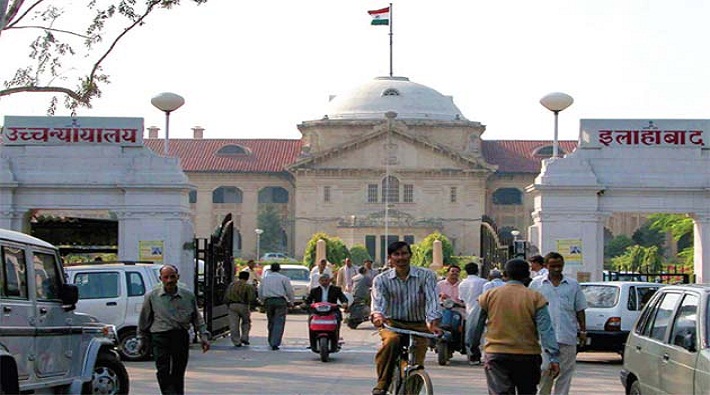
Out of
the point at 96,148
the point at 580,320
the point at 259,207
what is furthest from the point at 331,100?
the point at 580,320

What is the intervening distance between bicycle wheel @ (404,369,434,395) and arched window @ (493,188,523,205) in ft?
289

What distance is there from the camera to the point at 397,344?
36.8 ft

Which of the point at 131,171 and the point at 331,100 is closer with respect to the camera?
the point at 131,171

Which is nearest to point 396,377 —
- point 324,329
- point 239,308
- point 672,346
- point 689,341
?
point 672,346

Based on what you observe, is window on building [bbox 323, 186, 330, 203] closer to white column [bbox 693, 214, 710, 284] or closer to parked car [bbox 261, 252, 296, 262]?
parked car [bbox 261, 252, 296, 262]

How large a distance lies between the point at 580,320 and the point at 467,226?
82.7 meters

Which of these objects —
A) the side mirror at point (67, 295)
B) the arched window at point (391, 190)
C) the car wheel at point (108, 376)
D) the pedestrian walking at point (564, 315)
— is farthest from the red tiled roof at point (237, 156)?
the side mirror at point (67, 295)

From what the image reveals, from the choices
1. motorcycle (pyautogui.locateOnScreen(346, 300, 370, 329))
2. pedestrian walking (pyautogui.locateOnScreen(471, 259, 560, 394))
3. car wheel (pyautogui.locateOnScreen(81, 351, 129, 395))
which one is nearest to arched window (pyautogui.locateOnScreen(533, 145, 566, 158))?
motorcycle (pyautogui.locateOnScreen(346, 300, 370, 329))

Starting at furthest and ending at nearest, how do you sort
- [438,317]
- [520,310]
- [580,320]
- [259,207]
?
[259,207]
[580,320]
[438,317]
[520,310]

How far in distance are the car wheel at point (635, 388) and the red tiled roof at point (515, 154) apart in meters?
84.4

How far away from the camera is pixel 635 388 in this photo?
1156cm

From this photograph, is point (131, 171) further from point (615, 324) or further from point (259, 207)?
point (259, 207)

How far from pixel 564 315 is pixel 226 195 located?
289 feet

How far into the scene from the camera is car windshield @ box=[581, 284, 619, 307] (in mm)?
20422
